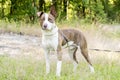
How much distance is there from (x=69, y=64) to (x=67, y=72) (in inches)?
39.7

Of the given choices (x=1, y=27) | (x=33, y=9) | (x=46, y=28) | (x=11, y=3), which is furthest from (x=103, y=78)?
(x=11, y=3)

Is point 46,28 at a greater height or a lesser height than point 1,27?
greater

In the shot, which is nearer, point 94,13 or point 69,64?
point 69,64

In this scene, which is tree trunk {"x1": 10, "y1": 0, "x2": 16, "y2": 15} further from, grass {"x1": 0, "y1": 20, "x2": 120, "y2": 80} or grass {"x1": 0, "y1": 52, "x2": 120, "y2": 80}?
grass {"x1": 0, "y1": 52, "x2": 120, "y2": 80}

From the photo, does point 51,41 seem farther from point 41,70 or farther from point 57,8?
point 57,8

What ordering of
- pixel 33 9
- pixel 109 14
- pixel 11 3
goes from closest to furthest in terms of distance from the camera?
pixel 33 9
pixel 11 3
pixel 109 14

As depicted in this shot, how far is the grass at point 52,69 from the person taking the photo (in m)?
7.59

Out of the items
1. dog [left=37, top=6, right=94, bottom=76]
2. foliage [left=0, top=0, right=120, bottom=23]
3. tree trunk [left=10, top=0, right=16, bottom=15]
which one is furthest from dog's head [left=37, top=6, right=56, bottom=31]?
tree trunk [left=10, top=0, right=16, bottom=15]

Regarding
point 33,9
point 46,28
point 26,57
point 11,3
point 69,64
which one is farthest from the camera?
point 11,3

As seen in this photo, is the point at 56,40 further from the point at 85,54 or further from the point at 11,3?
the point at 11,3

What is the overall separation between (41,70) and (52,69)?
292 millimetres

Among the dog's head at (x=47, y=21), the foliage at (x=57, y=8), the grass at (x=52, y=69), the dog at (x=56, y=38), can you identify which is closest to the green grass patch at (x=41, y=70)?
the grass at (x=52, y=69)

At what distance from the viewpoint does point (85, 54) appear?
8.69 meters

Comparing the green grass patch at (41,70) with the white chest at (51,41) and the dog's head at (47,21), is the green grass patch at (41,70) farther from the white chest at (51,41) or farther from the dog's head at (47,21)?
the dog's head at (47,21)
